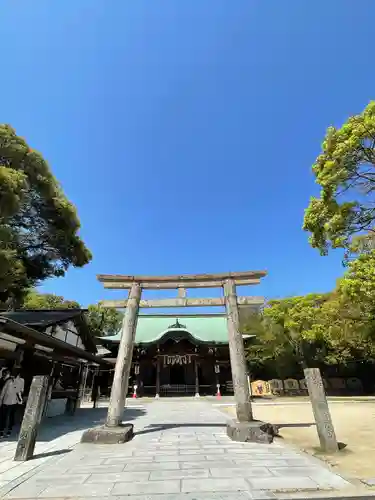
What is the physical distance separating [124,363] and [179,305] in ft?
7.57

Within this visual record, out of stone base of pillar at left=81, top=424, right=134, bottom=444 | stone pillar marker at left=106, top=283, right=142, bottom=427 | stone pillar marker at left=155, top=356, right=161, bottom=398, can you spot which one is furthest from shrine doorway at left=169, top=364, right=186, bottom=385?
stone base of pillar at left=81, top=424, right=134, bottom=444

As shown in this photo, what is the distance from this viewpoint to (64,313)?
14.9 metres

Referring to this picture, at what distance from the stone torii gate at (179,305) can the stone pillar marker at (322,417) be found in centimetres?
146

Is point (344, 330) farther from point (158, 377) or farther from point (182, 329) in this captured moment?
point (158, 377)

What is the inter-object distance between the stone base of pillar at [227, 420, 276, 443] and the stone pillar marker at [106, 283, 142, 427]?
9.43 feet

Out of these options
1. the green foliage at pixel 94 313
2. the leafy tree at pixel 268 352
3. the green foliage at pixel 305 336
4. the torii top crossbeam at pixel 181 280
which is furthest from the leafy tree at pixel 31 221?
the green foliage at pixel 94 313

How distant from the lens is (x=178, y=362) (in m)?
24.0

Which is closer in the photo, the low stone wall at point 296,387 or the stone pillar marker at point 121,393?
the stone pillar marker at point 121,393

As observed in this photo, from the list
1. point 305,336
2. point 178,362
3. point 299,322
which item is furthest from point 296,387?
point 178,362

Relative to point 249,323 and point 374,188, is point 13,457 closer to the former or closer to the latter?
point 374,188

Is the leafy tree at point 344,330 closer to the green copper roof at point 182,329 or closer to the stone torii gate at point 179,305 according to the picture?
the stone torii gate at point 179,305

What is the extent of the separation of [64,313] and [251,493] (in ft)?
44.4

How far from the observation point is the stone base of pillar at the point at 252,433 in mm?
6406

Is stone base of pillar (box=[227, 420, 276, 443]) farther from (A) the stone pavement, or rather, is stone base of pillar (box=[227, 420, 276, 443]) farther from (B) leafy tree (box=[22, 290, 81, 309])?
(B) leafy tree (box=[22, 290, 81, 309])
